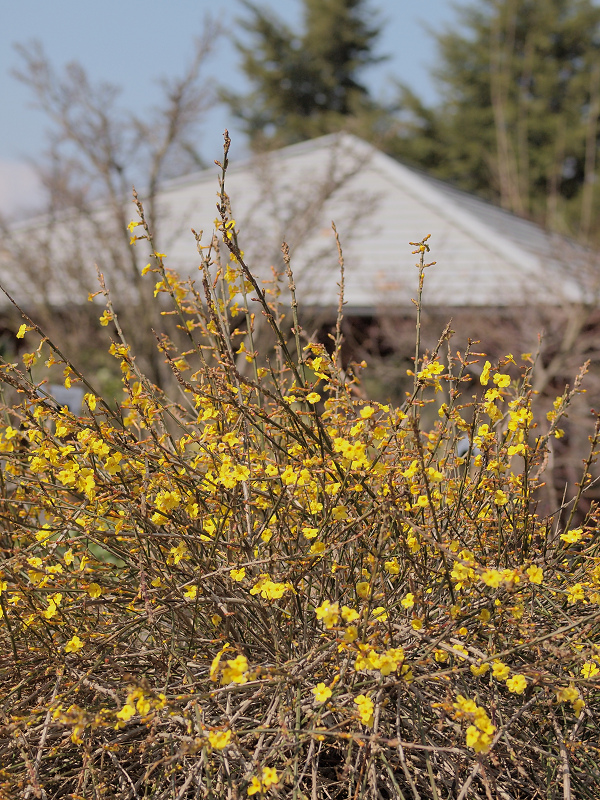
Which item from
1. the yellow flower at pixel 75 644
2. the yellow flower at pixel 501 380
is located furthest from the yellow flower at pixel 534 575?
the yellow flower at pixel 75 644

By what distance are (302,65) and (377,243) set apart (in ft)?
73.2

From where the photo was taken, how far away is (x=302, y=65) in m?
30.6

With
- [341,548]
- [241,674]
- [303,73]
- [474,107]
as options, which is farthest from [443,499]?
[303,73]

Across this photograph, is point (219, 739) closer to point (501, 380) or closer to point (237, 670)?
point (237, 670)

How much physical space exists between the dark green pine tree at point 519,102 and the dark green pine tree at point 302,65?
3537mm

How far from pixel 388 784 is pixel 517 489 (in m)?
0.88

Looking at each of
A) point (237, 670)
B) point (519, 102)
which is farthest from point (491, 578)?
point (519, 102)

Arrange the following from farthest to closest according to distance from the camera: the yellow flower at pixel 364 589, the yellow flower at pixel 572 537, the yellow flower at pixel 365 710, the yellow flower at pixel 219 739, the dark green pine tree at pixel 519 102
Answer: the dark green pine tree at pixel 519 102 → the yellow flower at pixel 572 537 → the yellow flower at pixel 364 589 → the yellow flower at pixel 365 710 → the yellow flower at pixel 219 739

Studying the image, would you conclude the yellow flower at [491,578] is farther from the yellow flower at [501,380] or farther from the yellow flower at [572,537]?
the yellow flower at [501,380]

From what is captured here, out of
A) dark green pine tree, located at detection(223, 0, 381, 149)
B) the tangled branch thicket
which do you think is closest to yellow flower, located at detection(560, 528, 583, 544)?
the tangled branch thicket

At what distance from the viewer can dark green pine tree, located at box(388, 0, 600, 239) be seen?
87.0 ft

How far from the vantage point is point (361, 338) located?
33.6 feet

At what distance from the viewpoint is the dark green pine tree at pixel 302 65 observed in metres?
30.8

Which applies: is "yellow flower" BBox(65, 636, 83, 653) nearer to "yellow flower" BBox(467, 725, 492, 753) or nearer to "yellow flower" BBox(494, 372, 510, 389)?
"yellow flower" BBox(467, 725, 492, 753)
